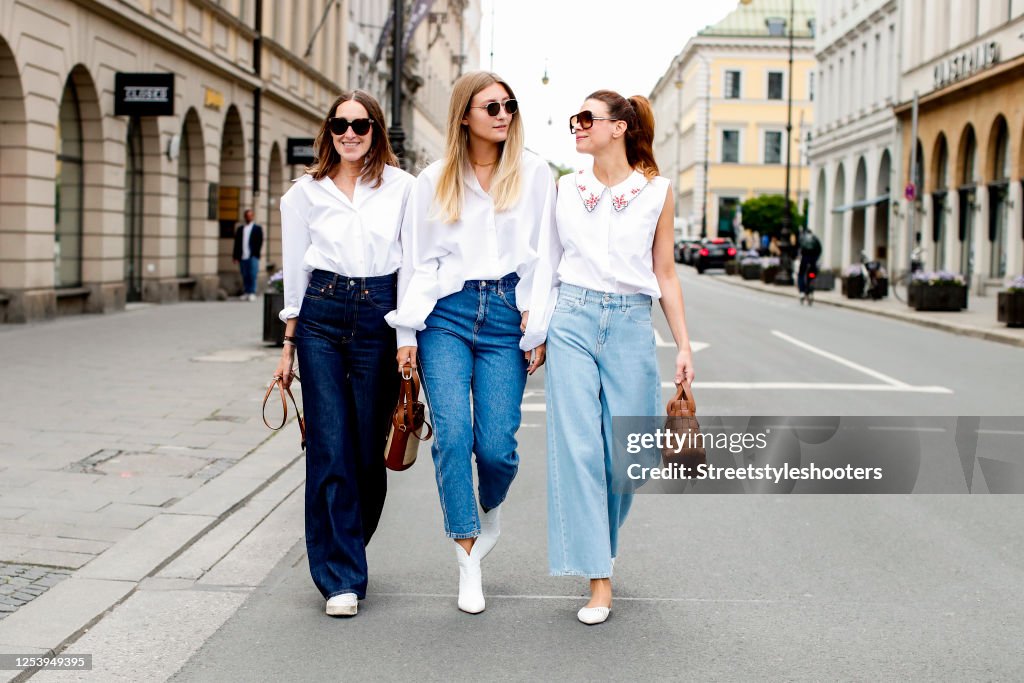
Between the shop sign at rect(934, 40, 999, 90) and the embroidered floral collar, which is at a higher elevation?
the shop sign at rect(934, 40, 999, 90)

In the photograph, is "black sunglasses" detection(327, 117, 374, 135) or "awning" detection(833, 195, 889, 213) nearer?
"black sunglasses" detection(327, 117, 374, 135)

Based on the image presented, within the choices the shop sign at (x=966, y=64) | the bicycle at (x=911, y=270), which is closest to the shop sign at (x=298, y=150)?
the bicycle at (x=911, y=270)

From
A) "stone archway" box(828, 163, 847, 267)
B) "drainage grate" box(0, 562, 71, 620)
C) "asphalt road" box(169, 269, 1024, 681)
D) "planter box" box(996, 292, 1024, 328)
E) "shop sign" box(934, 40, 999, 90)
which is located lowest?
"asphalt road" box(169, 269, 1024, 681)

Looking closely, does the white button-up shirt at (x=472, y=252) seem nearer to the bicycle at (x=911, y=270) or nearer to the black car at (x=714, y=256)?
the bicycle at (x=911, y=270)

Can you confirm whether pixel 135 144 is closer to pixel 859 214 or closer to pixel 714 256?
pixel 859 214

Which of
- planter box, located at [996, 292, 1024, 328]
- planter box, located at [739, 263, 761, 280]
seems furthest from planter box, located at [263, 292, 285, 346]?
planter box, located at [739, 263, 761, 280]

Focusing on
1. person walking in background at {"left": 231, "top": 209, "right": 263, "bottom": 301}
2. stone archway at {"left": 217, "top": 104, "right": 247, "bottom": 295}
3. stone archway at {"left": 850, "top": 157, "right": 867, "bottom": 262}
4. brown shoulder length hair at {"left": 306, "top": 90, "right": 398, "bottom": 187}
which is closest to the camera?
brown shoulder length hair at {"left": 306, "top": 90, "right": 398, "bottom": 187}

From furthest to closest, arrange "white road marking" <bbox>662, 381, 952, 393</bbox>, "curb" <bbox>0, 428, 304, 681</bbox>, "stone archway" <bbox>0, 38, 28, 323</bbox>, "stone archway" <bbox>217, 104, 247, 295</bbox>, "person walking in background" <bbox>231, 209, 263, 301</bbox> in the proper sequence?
"stone archway" <bbox>217, 104, 247, 295</bbox>
"person walking in background" <bbox>231, 209, 263, 301</bbox>
"stone archway" <bbox>0, 38, 28, 323</bbox>
"white road marking" <bbox>662, 381, 952, 393</bbox>
"curb" <bbox>0, 428, 304, 681</bbox>

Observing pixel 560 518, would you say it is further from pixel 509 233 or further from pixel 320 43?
pixel 320 43

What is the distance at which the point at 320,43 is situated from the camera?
128ft

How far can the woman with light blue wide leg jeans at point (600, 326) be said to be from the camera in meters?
4.83

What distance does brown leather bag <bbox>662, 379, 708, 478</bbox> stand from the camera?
4.77 meters

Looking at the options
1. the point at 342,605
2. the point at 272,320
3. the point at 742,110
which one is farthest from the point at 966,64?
the point at 742,110

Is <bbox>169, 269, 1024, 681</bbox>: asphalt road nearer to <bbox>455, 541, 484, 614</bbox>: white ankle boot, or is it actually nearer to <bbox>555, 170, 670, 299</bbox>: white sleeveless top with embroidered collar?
<bbox>455, 541, 484, 614</bbox>: white ankle boot
